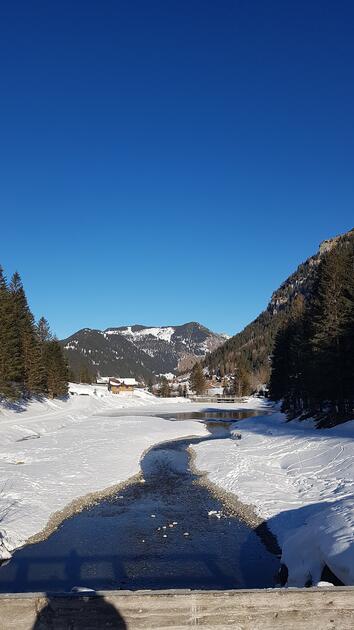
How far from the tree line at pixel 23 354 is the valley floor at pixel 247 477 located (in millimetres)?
5853

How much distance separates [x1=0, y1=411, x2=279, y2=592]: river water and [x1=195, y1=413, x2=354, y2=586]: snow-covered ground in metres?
1.56

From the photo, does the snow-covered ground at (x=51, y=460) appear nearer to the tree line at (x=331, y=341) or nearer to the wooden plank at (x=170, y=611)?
the wooden plank at (x=170, y=611)

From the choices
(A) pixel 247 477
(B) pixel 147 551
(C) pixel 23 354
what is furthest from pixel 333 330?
(C) pixel 23 354

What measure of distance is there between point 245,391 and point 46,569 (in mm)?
159030

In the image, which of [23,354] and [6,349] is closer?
[6,349]

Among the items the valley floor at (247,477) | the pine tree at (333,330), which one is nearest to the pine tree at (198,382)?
the valley floor at (247,477)

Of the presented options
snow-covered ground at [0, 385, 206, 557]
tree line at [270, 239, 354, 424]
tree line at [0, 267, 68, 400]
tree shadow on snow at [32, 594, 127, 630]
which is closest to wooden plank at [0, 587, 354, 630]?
tree shadow on snow at [32, 594, 127, 630]

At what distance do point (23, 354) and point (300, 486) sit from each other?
4834cm

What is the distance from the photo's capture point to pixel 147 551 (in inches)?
647

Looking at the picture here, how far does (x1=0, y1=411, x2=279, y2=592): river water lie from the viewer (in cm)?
1384

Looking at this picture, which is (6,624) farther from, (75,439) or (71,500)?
(75,439)

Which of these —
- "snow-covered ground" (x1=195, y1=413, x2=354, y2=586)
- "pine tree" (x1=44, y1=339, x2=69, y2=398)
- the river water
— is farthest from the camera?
"pine tree" (x1=44, y1=339, x2=69, y2=398)

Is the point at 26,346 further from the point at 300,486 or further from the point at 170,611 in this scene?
the point at 170,611

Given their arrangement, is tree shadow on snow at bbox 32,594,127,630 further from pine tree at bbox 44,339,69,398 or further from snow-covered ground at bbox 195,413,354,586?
pine tree at bbox 44,339,69,398
